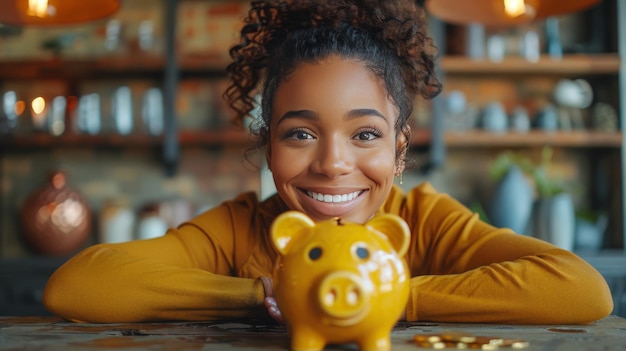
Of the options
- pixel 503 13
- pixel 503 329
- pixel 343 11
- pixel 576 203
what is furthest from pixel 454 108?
pixel 503 329

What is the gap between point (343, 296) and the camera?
656mm

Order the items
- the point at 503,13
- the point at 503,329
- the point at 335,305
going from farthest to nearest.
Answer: the point at 503,13
the point at 503,329
the point at 335,305

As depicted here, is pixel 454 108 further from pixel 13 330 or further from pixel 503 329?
pixel 13 330

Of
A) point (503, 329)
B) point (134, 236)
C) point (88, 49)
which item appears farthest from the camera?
point (88, 49)

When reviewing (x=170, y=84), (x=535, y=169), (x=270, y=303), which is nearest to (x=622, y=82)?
(x=535, y=169)

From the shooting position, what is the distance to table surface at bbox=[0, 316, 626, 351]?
75 centimetres

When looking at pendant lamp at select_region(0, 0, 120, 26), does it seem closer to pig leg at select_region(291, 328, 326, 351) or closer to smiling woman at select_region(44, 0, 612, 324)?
smiling woman at select_region(44, 0, 612, 324)

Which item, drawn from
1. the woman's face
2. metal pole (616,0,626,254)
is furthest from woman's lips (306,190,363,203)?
metal pole (616,0,626,254)

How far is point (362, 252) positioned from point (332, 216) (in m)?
0.42

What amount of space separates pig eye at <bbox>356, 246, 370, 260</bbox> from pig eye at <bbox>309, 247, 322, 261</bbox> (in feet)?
0.12

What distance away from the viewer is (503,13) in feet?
5.61

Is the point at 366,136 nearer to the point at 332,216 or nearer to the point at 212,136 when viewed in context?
the point at 332,216

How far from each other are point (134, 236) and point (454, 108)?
154cm

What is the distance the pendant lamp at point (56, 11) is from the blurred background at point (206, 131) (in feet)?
4.06
